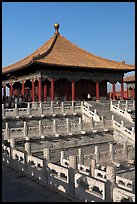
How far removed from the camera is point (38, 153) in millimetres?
13672

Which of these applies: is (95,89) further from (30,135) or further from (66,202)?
(66,202)

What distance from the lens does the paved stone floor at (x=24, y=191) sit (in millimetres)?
6539

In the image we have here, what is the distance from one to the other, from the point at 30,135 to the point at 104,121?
212 inches

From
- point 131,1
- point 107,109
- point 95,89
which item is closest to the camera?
point 131,1

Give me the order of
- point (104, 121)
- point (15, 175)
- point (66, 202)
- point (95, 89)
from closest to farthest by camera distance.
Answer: point (66, 202), point (15, 175), point (104, 121), point (95, 89)

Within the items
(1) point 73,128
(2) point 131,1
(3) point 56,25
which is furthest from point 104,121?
(3) point 56,25

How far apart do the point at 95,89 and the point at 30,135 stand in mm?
15151

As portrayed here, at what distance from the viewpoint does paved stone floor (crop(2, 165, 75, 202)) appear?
6539 mm

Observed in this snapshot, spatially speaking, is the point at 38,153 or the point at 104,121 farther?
the point at 104,121

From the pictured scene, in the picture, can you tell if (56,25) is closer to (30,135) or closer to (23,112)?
(23,112)

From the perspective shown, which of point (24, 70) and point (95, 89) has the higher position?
point (24, 70)

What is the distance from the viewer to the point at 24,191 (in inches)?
278

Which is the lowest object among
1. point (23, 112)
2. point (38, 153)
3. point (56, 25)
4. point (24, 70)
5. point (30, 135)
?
point (38, 153)

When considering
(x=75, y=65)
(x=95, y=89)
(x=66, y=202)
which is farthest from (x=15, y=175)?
(x=95, y=89)
